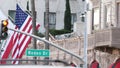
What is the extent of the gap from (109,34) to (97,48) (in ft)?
12.3

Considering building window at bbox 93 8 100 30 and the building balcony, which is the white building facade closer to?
building window at bbox 93 8 100 30

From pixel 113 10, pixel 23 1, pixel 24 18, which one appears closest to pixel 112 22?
pixel 113 10

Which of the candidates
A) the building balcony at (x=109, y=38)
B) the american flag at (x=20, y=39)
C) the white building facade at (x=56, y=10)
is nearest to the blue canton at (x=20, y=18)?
the american flag at (x=20, y=39)

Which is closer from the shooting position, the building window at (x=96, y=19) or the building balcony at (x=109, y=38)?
the building balcony at (x=109, y=38)

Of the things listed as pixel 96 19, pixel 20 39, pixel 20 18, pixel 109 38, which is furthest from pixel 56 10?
pixel 20 39

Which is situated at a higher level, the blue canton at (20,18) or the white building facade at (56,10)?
the blue canton at (20,18)

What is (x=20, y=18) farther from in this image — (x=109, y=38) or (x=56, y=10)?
(x=56, y=10)

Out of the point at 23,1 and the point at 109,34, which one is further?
the point at 23,1

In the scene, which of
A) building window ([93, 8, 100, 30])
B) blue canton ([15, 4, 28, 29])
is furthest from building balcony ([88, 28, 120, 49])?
building window ([93, 8, 100, 30])

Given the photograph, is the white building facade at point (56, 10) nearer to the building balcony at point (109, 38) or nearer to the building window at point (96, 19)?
the building window at point (96, 19)

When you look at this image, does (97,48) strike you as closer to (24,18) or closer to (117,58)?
(117,58)

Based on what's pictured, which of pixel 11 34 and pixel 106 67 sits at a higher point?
pixel 11 34

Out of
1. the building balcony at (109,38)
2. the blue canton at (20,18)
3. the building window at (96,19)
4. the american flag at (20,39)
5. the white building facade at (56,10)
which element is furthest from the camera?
the white building facade at (56,10)

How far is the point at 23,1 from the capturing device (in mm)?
89938
